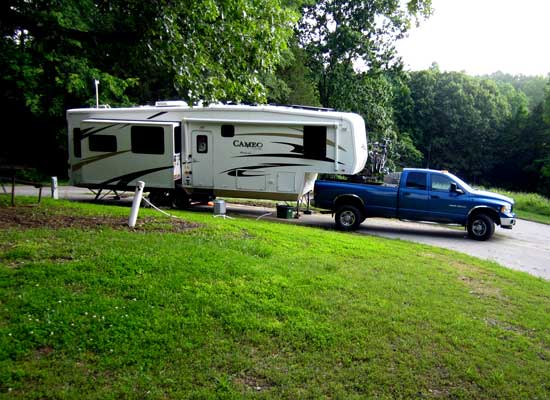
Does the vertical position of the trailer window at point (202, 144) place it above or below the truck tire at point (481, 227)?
above

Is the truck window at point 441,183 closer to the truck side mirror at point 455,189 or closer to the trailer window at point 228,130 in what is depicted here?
the truck side mirror at point 455,189

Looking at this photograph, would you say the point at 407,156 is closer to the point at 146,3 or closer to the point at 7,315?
the point at 146,3

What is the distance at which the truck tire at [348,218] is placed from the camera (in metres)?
14.5

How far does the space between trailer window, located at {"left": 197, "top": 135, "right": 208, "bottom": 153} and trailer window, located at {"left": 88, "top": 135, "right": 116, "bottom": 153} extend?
274cm

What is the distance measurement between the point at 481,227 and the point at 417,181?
224cm

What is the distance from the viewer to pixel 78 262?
6168mm

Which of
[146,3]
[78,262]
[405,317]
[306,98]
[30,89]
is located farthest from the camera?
[306,98]

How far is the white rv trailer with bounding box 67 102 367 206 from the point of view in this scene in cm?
1500

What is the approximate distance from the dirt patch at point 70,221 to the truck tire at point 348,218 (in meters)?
5.61

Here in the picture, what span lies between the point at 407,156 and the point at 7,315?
4601 centimetres

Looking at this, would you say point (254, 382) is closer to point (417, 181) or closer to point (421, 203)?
point (421, 203)

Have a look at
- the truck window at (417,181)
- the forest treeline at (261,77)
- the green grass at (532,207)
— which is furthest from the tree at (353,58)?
the truck window at (417,181)

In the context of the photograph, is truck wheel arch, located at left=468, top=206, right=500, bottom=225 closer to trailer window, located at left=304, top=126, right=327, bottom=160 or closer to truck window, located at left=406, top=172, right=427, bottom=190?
truck window, located at left=406, top=172, right=427, bottom=190

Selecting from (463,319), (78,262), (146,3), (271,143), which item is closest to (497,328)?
(463,319)
